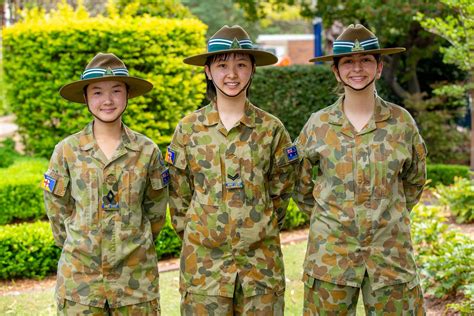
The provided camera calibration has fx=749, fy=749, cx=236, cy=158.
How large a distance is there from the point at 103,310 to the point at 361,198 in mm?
1429

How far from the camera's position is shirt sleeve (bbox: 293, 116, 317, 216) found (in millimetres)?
4020

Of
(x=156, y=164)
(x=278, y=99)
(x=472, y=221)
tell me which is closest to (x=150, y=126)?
(x=278, y=99)

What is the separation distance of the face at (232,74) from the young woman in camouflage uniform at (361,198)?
1.39 feet

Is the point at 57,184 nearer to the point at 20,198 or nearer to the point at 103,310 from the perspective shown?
the point at 103,310

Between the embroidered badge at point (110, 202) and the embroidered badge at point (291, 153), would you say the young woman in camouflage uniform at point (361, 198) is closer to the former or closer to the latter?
the embroidered badge at point (291, 153)

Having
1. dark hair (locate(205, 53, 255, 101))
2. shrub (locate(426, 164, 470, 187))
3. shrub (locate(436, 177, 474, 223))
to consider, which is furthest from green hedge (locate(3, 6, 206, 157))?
dark hair (locate(205, 53, 255, 101))

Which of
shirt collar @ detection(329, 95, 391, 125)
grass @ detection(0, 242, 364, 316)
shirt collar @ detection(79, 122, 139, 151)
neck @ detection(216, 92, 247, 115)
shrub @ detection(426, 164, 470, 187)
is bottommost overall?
shrub @ detection(426, 164, 470, 187)

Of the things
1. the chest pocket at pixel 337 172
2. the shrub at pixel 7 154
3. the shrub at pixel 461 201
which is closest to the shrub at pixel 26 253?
the shrub at pixel 7 154

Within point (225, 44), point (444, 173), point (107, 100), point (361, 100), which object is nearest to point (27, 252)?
point (107, 100)

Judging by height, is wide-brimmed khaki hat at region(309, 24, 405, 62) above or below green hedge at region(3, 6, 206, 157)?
above

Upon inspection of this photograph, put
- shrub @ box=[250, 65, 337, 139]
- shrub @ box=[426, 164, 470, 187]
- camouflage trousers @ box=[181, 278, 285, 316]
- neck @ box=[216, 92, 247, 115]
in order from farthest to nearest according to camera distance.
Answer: shrub @ box=[250, 65, 337, 139]
shrub @ box=[426, 164, 470, 187]
neck @ box=[216, 92, 247, 115]
camouflage trousers @ box=[181, 278, 285, 316]

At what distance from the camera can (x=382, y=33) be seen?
12000 mm

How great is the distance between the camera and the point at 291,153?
4.01m

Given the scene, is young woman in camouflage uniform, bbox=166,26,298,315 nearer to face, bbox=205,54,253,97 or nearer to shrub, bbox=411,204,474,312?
face, bbox=205,54,253,97
